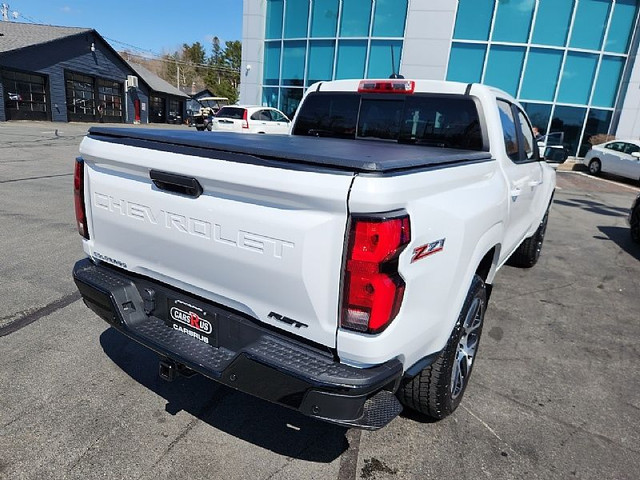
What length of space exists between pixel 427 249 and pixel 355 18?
20.5 m

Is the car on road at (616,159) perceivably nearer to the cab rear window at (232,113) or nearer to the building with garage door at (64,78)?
the cab rear window at (232,113)

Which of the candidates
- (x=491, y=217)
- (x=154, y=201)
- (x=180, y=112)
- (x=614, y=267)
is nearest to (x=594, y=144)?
(x=614, y=267)

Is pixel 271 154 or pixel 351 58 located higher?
pixel 351 58

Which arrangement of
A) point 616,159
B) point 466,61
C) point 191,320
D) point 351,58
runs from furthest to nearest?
point 351,58
point 466,61
point 616,159
point 191,320

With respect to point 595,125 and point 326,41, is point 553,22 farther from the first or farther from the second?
point 326,41

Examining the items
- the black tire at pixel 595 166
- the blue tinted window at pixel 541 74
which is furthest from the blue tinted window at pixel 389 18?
the black tire at pixel 595 166

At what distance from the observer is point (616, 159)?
16.2 metres

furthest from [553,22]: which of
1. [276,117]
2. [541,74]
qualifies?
[276,117]

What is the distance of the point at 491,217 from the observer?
8.18 feet

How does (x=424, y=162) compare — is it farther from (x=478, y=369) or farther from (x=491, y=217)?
(x=478, y=369)

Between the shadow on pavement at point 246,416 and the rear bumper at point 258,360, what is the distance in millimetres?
648

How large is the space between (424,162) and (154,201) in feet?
4.25

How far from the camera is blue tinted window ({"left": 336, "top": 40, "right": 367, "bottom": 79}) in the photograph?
65.0 ft

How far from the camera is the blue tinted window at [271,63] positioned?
22.2 m
